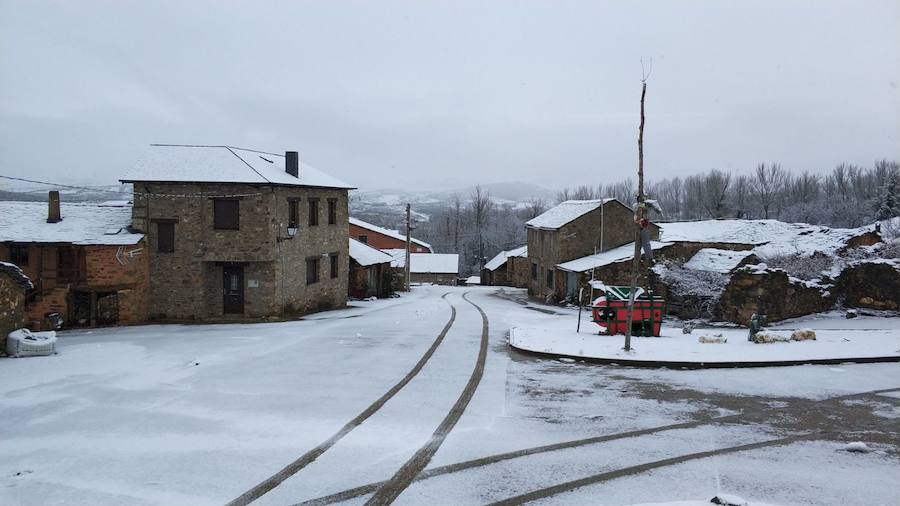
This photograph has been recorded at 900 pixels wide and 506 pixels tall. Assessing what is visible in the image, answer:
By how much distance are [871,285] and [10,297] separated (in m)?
28.8

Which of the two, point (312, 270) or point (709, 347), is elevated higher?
point (312, 270)

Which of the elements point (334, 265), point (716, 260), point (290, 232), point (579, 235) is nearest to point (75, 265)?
point (290, 232)

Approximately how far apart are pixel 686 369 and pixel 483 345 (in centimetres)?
604

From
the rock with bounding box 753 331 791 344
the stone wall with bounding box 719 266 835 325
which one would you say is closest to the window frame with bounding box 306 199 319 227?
the stone wall with bounding box 719 266 835 325

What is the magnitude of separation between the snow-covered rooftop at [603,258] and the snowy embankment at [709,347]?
A: 1308 centimetres

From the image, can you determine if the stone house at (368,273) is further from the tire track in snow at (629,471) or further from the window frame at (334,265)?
the tire track in snow at (629,471)

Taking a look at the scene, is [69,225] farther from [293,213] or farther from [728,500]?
[728,500]

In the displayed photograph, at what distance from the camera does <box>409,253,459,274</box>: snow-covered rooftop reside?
67.1 m

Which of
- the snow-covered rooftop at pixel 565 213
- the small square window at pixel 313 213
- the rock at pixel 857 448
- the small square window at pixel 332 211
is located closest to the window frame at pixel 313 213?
the small square window at pixel 313 213

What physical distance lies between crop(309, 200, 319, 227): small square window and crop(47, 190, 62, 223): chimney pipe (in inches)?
401

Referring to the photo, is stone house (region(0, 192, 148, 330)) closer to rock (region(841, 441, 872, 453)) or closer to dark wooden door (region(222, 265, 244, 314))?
dark wooden door (region(222, 265, 244, 314))

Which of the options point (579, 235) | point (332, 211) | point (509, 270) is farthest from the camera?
point (509, 270)

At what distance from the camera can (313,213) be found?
96.0 feet

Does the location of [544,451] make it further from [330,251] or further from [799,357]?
[330,251]
